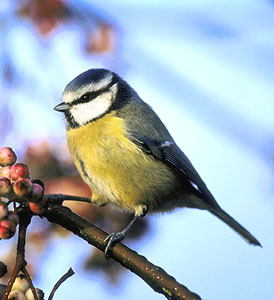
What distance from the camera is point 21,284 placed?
1.01 metres

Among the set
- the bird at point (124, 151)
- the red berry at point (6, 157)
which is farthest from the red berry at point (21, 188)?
the bird at point (124, 151)

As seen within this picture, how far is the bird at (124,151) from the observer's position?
6.64 feet

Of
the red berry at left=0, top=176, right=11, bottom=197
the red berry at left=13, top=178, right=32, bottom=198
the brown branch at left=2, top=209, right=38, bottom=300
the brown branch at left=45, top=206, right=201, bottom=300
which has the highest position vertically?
the brown branch at left=45, top=206, right=201, bottom=300

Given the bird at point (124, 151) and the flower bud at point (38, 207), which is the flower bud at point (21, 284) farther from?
the bird at point (124, 151)

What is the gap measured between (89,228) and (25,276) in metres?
0.23

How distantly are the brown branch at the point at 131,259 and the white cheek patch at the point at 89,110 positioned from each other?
1060mm

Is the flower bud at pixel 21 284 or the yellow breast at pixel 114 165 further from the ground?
the yellow breast at pixel 114 165

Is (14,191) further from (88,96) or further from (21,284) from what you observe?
(88,96)

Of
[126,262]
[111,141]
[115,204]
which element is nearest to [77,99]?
[111,141]

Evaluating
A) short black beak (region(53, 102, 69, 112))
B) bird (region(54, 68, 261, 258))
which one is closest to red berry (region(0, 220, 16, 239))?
bird (region(54, 68, 261, 258))

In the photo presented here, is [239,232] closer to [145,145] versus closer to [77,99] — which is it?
[145,145]

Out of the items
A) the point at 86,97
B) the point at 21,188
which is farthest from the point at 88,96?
the point at 21,188

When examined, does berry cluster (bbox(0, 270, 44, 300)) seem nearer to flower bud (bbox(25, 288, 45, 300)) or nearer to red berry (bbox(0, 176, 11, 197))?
flower bud (bbox(25, 288, 45, 300))

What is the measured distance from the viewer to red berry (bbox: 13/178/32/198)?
98 cm
